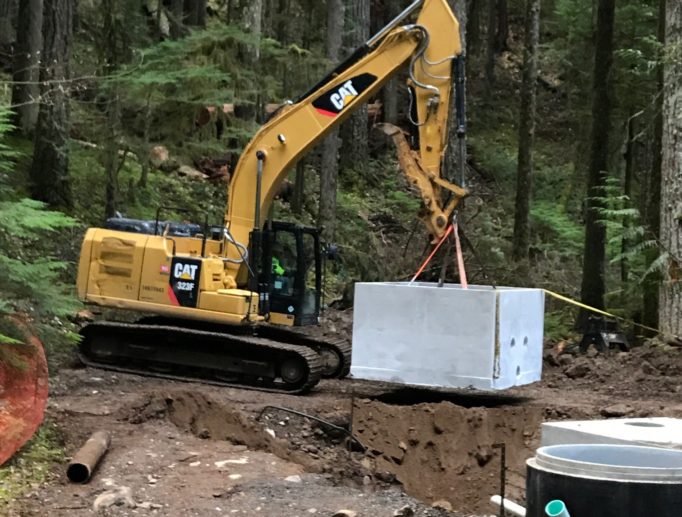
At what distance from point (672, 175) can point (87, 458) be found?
800cm

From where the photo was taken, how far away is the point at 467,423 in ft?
30.8

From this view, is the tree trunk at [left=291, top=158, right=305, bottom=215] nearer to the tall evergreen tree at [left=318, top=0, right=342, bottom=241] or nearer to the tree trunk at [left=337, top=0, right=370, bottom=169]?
the tall evergreen tree at [left=318, top=0, right=342, bottom=241]

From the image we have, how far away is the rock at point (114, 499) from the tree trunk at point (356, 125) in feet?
66.1

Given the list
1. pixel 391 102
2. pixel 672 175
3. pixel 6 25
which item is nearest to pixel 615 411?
pixel 672 175

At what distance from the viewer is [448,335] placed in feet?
29.8

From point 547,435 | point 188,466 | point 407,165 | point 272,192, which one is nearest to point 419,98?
point 407,165

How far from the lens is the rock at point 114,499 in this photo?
18.9 ft

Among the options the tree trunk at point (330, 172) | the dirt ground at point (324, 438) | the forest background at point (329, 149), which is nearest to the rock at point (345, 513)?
the dirt ground at point (324, 438)

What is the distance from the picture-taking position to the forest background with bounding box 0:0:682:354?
488 inches

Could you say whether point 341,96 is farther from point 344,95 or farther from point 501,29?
point 501,29

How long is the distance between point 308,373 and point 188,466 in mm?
4060

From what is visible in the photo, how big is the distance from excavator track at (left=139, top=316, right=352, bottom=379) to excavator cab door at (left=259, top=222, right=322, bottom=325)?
37cm

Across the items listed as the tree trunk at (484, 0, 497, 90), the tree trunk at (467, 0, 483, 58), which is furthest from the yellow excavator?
the tree trunk at (484, 0, 497, 90)

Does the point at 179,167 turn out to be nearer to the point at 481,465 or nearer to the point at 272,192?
the point at 272,192
